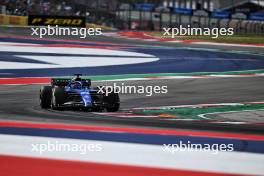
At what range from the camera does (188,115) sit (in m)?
11.3

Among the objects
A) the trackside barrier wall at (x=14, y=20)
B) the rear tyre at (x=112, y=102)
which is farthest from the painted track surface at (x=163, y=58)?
the trackside barrier wall at (x=14, y=20)

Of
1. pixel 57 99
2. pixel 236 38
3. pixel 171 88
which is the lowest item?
pixel 236 38

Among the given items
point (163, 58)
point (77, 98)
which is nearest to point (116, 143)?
point (77, 98)

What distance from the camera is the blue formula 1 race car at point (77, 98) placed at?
36.6 feet

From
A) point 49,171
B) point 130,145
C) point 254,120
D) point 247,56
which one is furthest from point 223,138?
point 247,56

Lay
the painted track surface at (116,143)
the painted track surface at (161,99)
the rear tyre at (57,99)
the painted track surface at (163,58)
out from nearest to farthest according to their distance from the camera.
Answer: the painted track surface at (116,143)
the painted track surface at (161,99)
the rear tyre at (57,99)
the painted track surface at (163,58)

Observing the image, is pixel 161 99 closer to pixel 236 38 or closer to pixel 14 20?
pixel 236 38

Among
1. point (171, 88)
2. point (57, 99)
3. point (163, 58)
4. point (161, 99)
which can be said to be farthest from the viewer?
point (163, 58)

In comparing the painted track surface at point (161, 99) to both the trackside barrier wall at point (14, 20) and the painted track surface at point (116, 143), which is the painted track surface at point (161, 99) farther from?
the trackside barrier wall at point (14, 20)

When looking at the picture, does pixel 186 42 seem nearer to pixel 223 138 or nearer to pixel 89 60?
pixel 89 60

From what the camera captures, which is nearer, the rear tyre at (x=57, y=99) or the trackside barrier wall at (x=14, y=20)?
the rear tyre at (x=57, y=99)

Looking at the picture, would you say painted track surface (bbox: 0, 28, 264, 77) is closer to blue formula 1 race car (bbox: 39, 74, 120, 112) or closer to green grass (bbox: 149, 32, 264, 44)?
green grass (bbox: 149, 32, 264, 44)

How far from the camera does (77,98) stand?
11203 millimetres

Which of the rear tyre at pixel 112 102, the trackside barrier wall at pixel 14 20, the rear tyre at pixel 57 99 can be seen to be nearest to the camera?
the rear tyre at pixel 57 99
